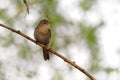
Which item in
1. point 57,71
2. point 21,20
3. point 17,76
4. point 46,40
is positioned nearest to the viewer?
point 46,40

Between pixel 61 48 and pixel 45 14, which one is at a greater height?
pixel 45 14

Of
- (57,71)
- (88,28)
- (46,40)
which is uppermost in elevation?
(46,40)

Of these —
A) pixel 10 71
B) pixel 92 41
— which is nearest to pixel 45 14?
pixel 92 41

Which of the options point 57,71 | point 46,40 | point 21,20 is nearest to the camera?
point 46,40

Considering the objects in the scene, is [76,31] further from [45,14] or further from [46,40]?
[46,40]

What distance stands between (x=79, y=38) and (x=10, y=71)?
1.83 m

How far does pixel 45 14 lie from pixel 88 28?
0.77m

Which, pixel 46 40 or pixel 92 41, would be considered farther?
pixel 92 41

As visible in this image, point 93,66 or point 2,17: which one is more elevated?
point 2,17

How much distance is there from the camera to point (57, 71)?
6.79 m

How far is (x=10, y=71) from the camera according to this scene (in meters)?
6.04

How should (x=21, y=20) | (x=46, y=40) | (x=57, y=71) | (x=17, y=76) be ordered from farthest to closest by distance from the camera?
(x=21, y=20)
(x=57, y=71)
(x=17, y=76)
(x=46, y=40)

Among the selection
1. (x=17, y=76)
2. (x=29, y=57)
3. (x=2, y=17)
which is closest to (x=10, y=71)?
(x=17, y=76)

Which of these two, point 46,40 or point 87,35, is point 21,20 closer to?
point 87,35
